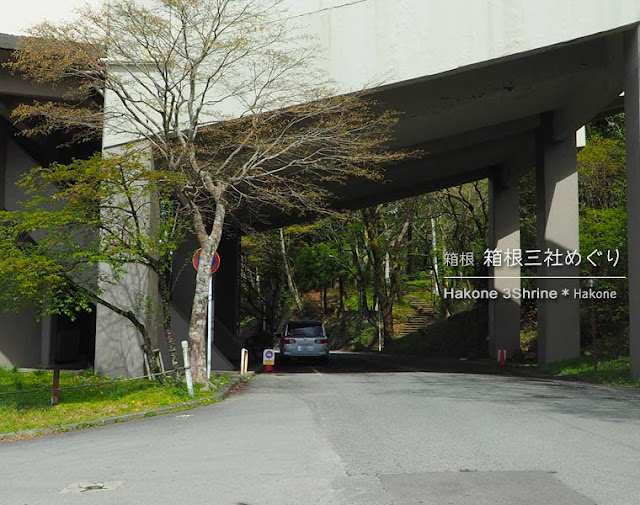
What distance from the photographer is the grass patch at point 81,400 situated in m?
12.4

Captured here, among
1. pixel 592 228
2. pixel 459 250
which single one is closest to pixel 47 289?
pixel 592 228

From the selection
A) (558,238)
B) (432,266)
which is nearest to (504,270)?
(558,238)

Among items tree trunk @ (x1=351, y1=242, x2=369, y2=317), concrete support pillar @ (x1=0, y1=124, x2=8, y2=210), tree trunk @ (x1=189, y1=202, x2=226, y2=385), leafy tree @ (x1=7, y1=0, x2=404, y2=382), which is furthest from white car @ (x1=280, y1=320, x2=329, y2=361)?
tree trunk @ (x1=351, y1=242, x2=369, y2=317)

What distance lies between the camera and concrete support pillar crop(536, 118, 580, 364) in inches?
973

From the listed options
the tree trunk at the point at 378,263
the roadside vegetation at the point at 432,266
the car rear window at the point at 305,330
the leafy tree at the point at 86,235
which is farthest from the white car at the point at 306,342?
the tree trunk at the point at 378,263

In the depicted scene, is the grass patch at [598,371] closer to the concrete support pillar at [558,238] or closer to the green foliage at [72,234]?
the concrete support pillar at [558,238]

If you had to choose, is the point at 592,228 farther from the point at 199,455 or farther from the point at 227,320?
the point at 199,455

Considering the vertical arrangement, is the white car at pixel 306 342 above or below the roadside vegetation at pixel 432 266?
below

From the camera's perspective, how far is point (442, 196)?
42.3m

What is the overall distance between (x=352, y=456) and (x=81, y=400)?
8.73m

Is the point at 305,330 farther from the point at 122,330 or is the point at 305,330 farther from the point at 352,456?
the point at 352,456

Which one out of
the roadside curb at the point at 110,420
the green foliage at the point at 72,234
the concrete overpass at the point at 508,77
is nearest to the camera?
the roadside curb at the point at 110,420

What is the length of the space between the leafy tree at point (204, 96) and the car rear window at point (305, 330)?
876 cm

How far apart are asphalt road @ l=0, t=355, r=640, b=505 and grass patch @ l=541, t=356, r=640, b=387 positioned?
166 inches
